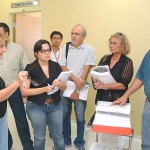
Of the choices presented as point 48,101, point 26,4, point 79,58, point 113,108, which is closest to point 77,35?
point 79,58

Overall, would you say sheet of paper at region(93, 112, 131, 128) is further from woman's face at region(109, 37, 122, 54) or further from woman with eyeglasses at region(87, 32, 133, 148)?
woman's face at region(109, 37, 122, 54)

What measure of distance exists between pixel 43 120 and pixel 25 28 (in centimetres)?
333

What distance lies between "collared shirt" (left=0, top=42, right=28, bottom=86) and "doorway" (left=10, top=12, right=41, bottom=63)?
7.17ft

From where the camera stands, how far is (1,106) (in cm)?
166

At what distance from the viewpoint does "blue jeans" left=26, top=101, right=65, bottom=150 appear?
6.72 feet

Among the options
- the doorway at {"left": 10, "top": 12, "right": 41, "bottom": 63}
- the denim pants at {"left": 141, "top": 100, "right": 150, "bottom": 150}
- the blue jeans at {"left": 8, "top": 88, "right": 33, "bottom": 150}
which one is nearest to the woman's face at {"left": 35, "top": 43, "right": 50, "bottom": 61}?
the blue jeans at {"left": 8, "top": 88, "right": 33, "bottom": 150}

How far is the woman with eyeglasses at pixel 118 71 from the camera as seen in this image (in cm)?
221

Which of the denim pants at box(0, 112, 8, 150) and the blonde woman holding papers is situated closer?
the denim pants at box(0, 112, 8, 150)

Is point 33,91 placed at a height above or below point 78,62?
below

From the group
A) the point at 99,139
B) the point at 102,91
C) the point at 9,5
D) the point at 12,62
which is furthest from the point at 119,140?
the point at 9,5

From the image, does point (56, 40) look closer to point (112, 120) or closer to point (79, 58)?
point (79, 58)

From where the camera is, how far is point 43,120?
207 cm

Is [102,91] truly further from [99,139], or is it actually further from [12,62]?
[12,62]

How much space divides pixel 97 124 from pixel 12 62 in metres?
1.28
